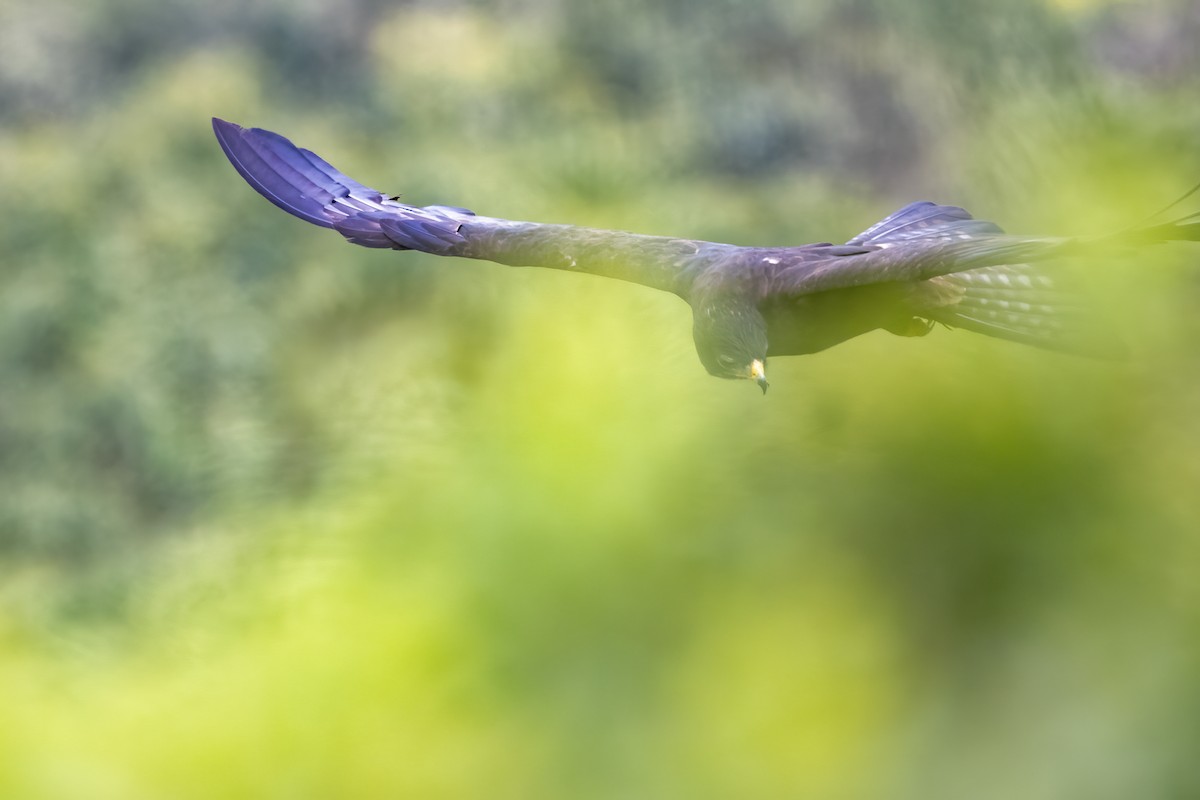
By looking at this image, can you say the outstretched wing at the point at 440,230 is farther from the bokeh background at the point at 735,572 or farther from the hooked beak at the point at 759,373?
the hooked beak at the point at 759,373

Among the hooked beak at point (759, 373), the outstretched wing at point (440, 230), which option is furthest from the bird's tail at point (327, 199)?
the hooked beak at point (759, 373)

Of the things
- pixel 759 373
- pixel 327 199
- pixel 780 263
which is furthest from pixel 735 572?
pixel 327 199

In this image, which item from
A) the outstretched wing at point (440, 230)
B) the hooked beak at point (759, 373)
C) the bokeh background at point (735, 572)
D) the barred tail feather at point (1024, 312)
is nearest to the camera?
the bokeh background at point (735, 572)

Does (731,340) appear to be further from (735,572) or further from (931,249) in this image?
(735,572)

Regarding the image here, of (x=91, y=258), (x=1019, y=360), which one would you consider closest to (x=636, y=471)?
(x=1019, y=360)

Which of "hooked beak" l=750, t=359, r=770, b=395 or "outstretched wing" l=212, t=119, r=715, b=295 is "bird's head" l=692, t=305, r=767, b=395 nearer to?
"hooked beak" l=750, t=359, r=770, b=395

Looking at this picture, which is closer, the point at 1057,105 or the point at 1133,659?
the point at 1133,659

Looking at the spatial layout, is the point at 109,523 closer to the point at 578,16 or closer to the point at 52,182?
the point at 52,182
